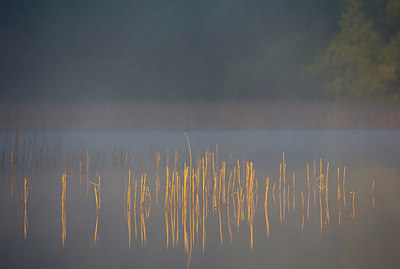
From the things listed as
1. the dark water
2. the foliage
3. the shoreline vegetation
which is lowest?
the dark water

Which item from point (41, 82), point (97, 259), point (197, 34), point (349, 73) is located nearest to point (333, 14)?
point (349, 73)

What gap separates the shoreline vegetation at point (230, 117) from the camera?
57.2ft

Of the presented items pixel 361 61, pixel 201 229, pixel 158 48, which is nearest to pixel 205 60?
pixel 158 48

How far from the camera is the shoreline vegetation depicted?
57.2 ft

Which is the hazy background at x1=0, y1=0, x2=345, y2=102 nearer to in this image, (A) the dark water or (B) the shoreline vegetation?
(B) the shoreline vegetation

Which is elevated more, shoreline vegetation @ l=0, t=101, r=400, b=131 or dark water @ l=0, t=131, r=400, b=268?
shoreline vegetation @ l=0, t=101, r=400, b=131

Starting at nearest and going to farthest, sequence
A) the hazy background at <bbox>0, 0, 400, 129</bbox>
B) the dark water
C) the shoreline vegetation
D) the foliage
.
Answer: the dark water < the shoreline vegetation < the hazy background at <bbox>0, 0, 400, 129</bbox> < the foliage

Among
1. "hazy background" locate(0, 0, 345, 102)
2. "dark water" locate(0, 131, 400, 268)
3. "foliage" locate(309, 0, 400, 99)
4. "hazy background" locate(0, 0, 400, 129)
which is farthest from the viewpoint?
"hazy background" locate(0, 0, 345, 102)

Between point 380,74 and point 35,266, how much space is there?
16871 mm

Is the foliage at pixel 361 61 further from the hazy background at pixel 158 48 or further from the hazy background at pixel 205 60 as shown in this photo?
the hazy background at pixel 158 48

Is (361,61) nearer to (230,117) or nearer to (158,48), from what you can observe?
(230,117)

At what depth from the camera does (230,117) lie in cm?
1752

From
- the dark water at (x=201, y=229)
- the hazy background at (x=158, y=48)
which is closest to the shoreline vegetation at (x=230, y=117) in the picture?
the hazy background at (x=158, y=48)

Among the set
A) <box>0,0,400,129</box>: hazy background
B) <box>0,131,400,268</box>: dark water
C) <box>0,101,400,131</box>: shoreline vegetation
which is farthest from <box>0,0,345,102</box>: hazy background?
<box>0,131,400,268</box>: dark water
